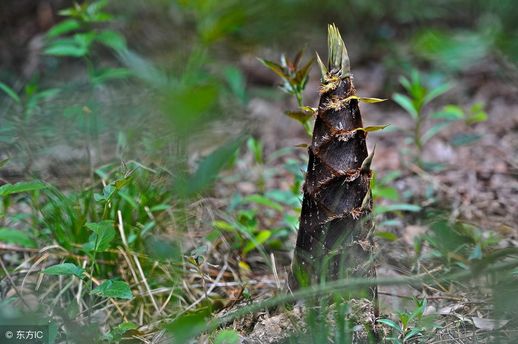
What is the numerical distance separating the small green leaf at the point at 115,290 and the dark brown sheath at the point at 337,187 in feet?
1.53

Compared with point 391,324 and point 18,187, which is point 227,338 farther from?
point 18,187

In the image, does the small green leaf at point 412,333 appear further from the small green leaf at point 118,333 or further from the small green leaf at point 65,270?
the small green leaf at point 65,270

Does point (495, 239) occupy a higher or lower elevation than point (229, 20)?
lower

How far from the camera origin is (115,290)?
1603 millimetres

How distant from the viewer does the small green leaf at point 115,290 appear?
1572 mm

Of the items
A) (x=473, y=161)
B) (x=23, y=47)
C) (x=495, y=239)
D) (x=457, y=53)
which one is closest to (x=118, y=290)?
(x=457, y=53)

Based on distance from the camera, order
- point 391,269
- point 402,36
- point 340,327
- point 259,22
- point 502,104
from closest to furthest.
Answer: point 340,327
point 259,22
point 391,269
point 502,104
point 402,36

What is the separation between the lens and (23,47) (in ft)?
13.2

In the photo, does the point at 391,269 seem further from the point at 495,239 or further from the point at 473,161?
the point at 473,161

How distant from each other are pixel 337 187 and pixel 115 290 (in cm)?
67

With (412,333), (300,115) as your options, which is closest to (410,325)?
(412,333)

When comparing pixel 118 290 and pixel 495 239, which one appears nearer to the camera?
pixel 118 290

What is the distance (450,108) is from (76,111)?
6.14 feet

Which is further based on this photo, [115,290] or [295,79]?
[295,79]
